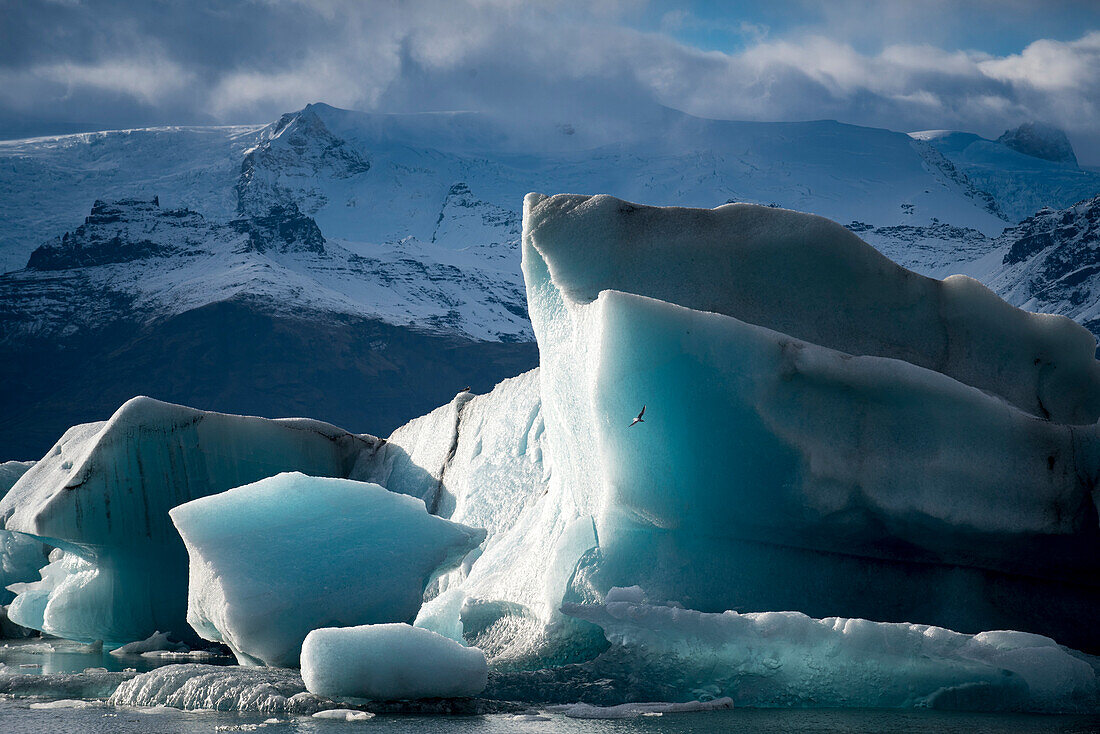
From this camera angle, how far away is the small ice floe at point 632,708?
4.34 metres

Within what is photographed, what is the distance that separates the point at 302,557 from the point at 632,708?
2.03 metres

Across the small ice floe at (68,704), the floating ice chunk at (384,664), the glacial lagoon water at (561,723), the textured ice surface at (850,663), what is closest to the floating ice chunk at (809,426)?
the textured ice surface at (850,663)

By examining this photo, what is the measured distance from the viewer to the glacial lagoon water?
12.8ft

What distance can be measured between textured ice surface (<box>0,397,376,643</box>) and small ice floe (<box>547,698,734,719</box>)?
4899 millimetres

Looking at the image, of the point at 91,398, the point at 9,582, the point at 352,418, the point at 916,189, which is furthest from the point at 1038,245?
the point at 9,582

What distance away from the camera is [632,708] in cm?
444

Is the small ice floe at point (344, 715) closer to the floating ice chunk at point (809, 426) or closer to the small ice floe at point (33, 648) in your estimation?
the floating ice chunk at point (809, 426)

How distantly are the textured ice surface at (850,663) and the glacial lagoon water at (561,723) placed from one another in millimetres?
130

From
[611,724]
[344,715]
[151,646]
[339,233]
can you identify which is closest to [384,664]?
[344,715]

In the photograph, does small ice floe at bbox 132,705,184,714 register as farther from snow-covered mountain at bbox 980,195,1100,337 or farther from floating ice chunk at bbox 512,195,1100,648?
snow-covered mountain at bbox 980,195,1100,337

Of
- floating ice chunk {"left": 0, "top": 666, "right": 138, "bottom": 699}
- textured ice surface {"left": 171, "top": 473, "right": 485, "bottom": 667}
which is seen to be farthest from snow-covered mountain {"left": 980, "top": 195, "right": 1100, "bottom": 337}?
floating ice chunk {"left": 0, "top": 666, "right": 138, "bottom": 699}

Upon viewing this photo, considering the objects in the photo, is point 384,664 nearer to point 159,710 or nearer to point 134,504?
point 159,710

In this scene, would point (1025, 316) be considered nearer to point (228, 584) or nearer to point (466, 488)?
point (466, 488)

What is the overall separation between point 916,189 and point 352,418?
80883 mm
